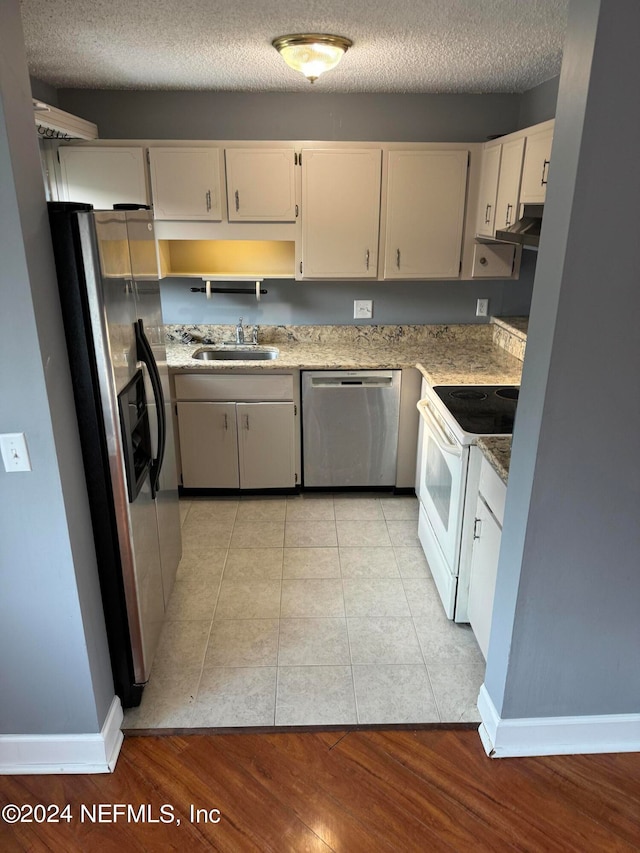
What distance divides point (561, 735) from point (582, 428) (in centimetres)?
108

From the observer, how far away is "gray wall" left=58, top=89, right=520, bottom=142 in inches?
138

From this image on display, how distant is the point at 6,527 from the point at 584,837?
1.88m

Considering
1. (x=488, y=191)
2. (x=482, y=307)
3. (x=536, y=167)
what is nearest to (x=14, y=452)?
(x=536, y=167)

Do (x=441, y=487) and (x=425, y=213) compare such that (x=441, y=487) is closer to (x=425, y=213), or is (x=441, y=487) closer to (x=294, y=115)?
(x=425, y=213)

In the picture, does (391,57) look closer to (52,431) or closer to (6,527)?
(52,431)

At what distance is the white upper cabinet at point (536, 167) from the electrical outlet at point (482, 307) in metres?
1.09

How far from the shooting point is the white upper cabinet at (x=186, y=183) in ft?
10.9

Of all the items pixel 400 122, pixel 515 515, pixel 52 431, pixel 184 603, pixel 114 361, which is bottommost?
pixel 184 603

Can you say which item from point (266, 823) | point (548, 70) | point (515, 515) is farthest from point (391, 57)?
point (266, 823)

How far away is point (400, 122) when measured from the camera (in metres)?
3.60

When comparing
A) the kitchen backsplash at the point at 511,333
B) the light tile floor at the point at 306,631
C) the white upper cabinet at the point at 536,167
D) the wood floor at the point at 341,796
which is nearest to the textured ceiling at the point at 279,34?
the white upper cabinet at the point at 536,167

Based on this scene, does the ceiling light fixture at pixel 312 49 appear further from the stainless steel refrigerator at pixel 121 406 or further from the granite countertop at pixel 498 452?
the granite countertop at pixel 498 452

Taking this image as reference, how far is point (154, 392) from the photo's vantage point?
7.22 feet

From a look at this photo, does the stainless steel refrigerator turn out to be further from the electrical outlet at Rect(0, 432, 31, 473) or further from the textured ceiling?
the textured ceiling
